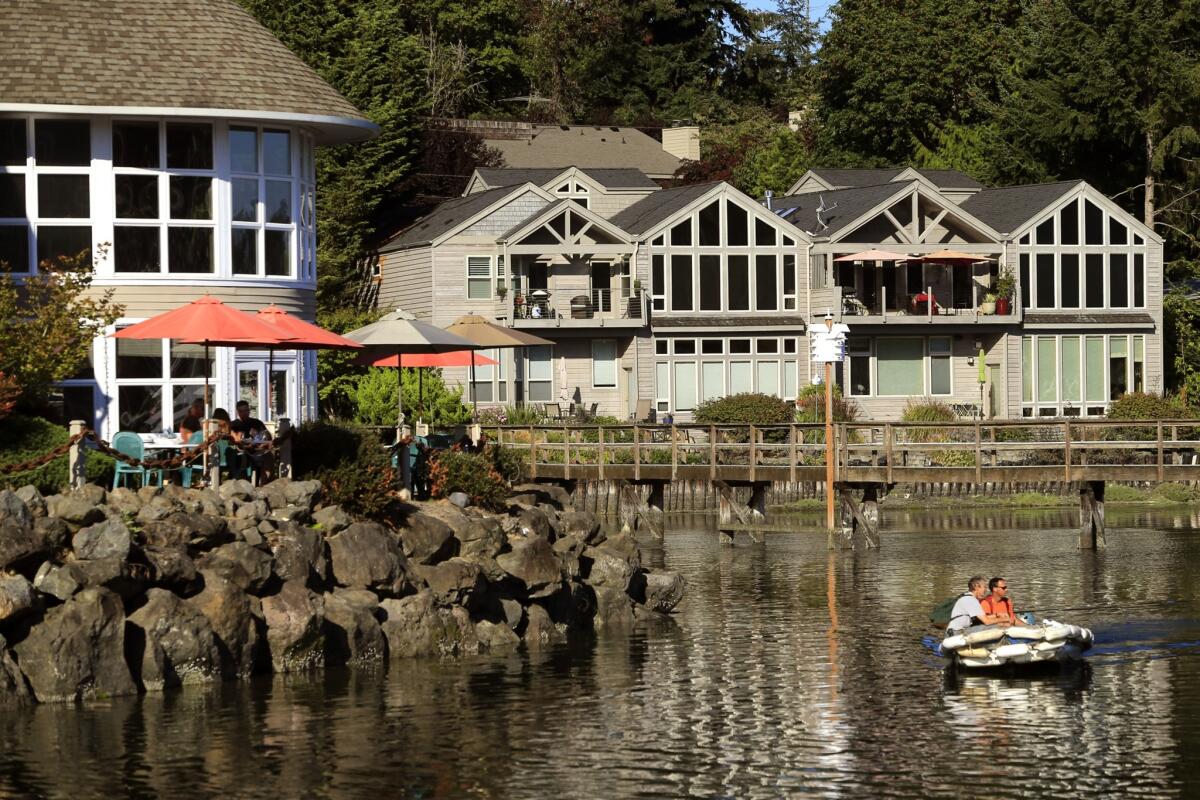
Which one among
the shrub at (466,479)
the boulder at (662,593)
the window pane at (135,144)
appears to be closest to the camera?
the shrub at (466,479)

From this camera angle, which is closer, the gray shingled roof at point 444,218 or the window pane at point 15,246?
the window pane at point 15,246

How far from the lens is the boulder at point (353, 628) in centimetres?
2669

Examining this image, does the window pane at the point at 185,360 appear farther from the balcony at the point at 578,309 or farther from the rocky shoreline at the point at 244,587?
the balcony at the point at 578,309

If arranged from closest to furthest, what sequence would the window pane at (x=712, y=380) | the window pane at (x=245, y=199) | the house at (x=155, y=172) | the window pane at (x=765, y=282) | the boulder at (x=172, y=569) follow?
the boulder at (x=172, y=569), the house at (x=155, y=172), the window pane at (x=245, y=199), the window pane at (x=712, y=380), the window pane at (x=765, y=282)

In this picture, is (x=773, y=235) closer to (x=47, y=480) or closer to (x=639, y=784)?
(x=47, y=480)

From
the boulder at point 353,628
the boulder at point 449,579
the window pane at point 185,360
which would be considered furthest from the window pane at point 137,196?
the boulder at point 353,628

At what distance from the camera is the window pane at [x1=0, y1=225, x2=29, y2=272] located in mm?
33688

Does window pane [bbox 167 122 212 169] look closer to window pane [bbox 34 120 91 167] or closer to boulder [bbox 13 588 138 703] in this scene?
window pane [bbox 34 120 91 167]

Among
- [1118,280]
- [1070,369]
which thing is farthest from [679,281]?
[1118,280]

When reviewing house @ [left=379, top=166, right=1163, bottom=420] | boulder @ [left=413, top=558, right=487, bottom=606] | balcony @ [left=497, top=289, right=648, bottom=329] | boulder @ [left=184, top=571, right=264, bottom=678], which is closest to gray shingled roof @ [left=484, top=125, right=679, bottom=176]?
house @ [left=379, top=166, right=1163, bottom=420]

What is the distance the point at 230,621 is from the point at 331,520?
2738 mm

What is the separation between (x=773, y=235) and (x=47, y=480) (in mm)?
41325

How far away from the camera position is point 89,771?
2058cm

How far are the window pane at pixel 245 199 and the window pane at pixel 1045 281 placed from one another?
1474 inches
